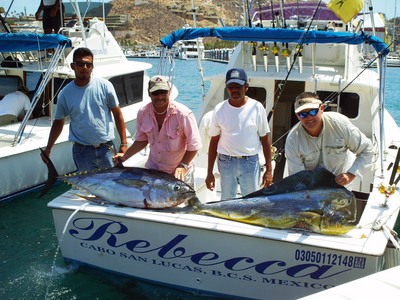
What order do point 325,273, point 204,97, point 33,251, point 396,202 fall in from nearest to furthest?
point 325,273 < point 396,202 < point 33,251 < point 204,97

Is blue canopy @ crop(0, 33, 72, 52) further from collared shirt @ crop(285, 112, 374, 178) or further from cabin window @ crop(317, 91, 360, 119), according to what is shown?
collared shirt @ crop(285, 112, 374, 178)

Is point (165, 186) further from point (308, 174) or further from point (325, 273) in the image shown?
point (325, 273)

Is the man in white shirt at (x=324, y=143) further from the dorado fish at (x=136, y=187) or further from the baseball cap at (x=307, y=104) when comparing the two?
the dorado fish at (x=136, y=187)

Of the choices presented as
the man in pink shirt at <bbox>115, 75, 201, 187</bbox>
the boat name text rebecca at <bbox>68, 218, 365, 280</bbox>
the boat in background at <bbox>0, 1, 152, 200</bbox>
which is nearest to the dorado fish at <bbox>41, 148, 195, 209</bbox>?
the man in pink shirt at <bbox>115, 75, 201, 187</bbox>

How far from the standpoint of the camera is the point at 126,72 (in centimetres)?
1058

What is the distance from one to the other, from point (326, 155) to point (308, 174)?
0.76 feet

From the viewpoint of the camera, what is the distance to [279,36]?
513cm

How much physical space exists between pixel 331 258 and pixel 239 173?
114 centimetres

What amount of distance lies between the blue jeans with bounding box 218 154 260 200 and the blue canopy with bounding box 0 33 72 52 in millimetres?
4468

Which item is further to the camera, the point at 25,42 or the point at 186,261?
the point at 25,42

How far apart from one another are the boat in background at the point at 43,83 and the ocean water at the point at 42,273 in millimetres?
733

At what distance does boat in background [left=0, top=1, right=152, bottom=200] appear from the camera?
757 cm

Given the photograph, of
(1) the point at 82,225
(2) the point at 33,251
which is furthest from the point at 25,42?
(1) the point at 82,225

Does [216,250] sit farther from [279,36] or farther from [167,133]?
[279,36]
